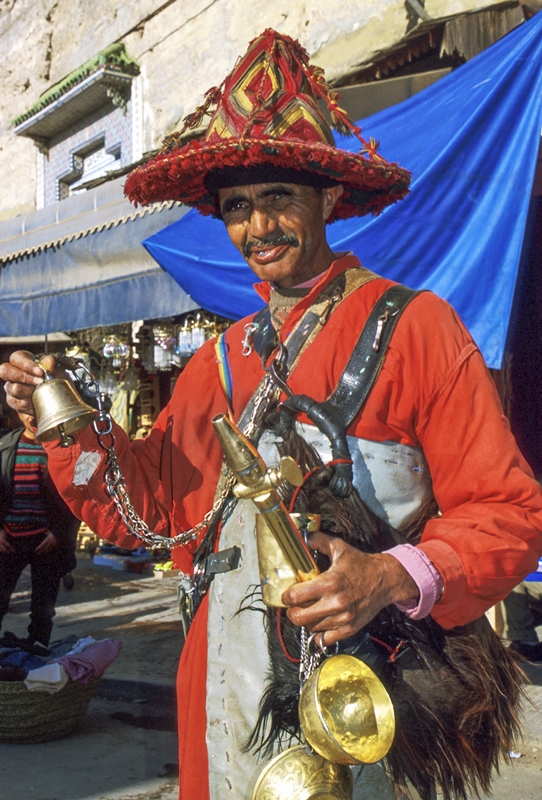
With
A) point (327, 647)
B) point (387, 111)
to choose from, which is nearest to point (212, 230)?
point (387, 111)

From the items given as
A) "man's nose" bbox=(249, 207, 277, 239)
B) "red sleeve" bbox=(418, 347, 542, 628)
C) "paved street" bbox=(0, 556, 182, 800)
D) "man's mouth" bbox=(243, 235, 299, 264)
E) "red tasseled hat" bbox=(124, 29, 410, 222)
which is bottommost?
"paved street" bbox=(0, 556, 182, 800)

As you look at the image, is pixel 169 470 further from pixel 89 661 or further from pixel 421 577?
pixel 89 661

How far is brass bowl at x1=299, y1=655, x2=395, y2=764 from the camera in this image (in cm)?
126

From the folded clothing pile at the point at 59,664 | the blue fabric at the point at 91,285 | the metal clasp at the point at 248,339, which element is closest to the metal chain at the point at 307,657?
the metal clasp at the point at 248,339

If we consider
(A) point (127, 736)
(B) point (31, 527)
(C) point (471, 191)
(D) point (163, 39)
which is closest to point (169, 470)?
(C) point (471, 191)

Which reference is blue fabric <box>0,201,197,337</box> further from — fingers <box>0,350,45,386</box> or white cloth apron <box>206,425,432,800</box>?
white cloth apron <box>206,425,432,800</box>

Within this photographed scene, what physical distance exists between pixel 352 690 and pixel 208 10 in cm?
920

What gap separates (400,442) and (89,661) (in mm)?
3699

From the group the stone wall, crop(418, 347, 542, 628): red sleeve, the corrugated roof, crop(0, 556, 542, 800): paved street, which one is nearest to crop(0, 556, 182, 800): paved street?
crop(0, 556, 542, 800): paved street

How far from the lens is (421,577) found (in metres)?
1.27

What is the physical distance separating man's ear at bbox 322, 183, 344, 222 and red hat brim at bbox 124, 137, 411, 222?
0.09ft

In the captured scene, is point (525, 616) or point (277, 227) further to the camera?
point (525, 616)

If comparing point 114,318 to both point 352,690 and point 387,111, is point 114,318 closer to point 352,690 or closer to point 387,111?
point 387,111

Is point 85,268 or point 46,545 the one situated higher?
point 85,268
